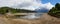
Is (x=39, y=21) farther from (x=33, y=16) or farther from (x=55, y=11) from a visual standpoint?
(x=55, y=11)

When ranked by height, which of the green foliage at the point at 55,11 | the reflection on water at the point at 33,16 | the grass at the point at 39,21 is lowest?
the grass at the point at 39,21

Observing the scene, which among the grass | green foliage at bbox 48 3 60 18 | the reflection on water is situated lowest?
the grass

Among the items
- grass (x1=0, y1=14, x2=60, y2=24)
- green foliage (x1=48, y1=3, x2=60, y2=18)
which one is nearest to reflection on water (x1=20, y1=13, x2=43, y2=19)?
grass (x1=0, y1=14, x2=60, y2=24)

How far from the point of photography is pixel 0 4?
104 inches

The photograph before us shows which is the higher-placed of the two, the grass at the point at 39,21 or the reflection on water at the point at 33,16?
the reflection on water at the point at 33,16

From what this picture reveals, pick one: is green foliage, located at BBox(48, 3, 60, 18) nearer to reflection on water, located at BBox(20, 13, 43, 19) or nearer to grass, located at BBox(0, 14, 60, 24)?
grass, located at BBox(0, 14, 60, 24)

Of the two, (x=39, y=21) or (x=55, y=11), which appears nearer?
(x=39, y=21)

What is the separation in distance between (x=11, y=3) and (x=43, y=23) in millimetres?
669

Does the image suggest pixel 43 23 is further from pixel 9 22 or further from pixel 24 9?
pixel 9 22

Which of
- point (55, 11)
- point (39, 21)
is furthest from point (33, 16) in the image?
point (55, 11)

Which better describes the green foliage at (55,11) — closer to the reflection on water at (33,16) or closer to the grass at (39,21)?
the grass at (39,21)

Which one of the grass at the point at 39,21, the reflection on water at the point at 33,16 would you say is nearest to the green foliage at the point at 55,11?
the grass at the point at 39,21

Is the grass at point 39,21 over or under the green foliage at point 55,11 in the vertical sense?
under

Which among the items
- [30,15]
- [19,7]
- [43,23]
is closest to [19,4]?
[19,7]
